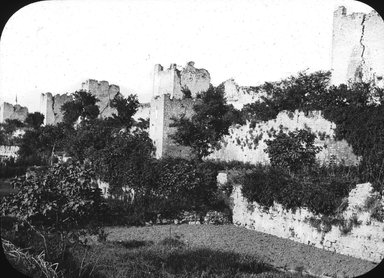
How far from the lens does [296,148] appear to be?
1695 centimetres

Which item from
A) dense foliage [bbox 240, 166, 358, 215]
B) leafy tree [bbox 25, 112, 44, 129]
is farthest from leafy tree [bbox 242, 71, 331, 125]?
leafy tree [bbox 25, 112, 44, 129]

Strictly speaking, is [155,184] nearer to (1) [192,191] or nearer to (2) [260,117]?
(1) [192,191]

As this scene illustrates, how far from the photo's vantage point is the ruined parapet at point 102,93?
35.8 meters

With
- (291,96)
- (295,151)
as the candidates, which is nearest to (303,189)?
(295,151)

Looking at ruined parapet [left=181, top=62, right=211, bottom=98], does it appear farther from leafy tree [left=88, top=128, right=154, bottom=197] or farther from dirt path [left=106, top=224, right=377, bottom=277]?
dirt path [left=106, top=224, right=377, bottom=277]

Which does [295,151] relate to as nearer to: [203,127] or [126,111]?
[203,127]

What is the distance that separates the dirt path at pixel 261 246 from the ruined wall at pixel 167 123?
25.7 feet

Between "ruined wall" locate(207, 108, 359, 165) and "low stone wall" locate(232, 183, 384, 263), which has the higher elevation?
"ruined wall" locate(207, 108, 359, 165)

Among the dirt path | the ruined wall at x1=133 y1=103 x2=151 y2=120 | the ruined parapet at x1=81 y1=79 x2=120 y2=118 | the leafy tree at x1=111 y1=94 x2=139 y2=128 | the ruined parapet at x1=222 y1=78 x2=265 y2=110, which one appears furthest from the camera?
the ruined parapet at x1=81 y1=79 x2=120 y2=118

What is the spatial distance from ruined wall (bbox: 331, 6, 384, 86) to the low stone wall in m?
9.67

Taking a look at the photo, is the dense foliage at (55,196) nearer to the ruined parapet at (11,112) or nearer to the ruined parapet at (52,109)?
the ruined parapet at (52,109)

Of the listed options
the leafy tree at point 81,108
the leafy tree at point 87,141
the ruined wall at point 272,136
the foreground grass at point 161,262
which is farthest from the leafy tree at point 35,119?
the foreground grass at point 161,262

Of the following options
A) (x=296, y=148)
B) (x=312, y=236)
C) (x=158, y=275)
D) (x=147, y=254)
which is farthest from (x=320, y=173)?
(x=158, y=275)

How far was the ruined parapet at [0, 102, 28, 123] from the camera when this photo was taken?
44281mm
